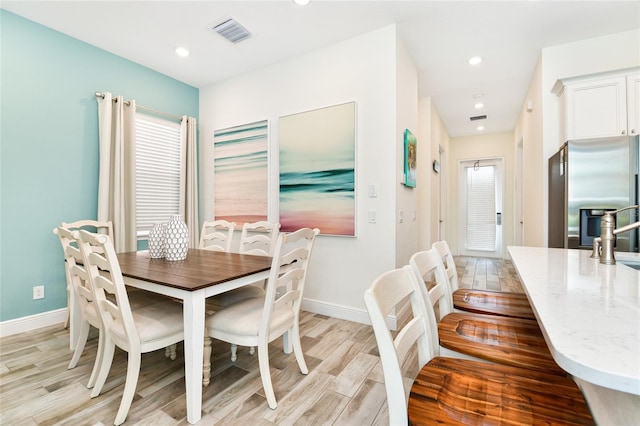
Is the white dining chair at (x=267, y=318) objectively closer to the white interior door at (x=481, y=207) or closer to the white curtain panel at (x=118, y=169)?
the white curtain panel at (x=118, y=169)

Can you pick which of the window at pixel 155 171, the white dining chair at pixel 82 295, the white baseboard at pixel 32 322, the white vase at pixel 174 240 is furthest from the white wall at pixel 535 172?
the white baseboard at pixel 32 322

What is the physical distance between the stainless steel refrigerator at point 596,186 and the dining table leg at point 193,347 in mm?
2916

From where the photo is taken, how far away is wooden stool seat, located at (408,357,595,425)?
78cm

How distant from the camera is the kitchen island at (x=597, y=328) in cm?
50

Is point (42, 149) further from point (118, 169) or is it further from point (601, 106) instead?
point (601, 106)

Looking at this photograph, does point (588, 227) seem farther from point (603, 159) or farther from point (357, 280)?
point (357, 280)

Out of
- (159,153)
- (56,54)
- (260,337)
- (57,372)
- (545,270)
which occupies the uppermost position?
(56,54)

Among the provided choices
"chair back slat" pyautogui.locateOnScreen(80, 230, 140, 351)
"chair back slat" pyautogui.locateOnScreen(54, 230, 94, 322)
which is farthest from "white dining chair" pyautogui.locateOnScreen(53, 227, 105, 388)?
"chair back slat" pyautogui.locateOnScreen(80, 230, 140, 351)

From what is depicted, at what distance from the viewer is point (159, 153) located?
378cm

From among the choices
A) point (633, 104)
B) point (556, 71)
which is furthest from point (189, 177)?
point (633, 104)

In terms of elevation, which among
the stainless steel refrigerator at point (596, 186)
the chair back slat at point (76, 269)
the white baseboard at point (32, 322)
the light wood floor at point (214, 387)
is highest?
the stainless steel refrigerator at point (596, 186)

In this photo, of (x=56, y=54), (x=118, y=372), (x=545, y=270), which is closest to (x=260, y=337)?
(x=118, y=372)

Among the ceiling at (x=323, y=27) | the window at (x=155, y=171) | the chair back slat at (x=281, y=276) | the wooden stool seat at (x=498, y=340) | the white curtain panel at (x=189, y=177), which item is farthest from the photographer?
the white curtain panel at (x=189, y=177)

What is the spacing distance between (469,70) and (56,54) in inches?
175
